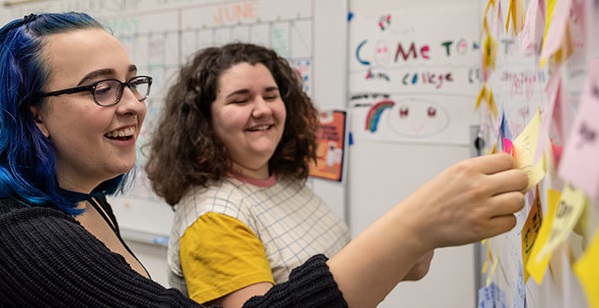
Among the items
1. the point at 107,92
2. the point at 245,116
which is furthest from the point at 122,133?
the point at 245,116

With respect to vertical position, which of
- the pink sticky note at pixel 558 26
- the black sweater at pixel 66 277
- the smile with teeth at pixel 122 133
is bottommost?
the black sweater at pixel 66 277

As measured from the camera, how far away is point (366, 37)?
1.51m

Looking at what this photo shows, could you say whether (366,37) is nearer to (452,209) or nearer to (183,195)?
(183,195)

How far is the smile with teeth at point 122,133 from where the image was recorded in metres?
0.83

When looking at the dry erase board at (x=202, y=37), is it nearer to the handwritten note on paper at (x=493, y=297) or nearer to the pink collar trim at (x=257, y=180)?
the pink collar trim at (x=257, y=180)

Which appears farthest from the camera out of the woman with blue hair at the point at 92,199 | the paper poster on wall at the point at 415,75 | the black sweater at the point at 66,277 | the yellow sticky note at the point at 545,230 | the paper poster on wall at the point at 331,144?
the paper poster on wall at the point at 331,144

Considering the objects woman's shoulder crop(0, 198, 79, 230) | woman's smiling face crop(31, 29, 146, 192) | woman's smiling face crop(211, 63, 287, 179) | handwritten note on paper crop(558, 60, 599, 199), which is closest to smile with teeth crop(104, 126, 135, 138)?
woman's smiling face crop(31, 29, 146, 192)

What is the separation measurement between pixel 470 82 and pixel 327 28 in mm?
467

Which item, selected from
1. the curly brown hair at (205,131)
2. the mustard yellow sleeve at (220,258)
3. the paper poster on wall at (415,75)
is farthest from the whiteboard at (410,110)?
the mustard yellow sleeve at (220,258)

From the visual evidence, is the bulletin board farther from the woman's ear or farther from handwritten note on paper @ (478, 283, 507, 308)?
the woman's ear

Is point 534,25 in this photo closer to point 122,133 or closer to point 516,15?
point 516,15

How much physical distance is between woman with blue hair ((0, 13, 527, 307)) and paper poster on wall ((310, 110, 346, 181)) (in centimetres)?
77

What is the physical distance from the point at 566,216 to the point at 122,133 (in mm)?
694

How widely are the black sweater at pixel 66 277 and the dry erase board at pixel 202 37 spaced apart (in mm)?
863
